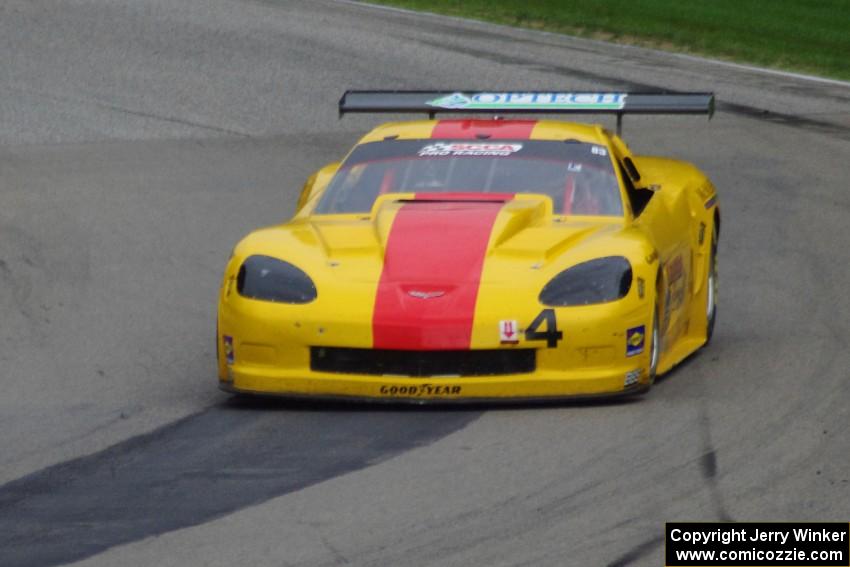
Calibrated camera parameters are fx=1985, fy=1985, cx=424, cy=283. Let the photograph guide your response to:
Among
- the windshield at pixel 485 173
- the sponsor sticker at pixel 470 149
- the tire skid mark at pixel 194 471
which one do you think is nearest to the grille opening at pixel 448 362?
the tire skid mark at pixel 194 471

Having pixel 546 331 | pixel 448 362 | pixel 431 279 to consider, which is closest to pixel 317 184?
pixel 431 279

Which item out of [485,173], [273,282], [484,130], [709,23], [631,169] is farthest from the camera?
[709,23]

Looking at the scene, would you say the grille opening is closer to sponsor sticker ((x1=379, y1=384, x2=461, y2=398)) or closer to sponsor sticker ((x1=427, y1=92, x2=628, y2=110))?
sponsor sticker ((x1=379, y1=384, x2=461, y2=398))

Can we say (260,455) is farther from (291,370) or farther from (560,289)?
(560,289)

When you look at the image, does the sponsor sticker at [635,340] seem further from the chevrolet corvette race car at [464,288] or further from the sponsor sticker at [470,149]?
the sponsor sticker at [470,149]

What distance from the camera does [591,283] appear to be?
26.2ft

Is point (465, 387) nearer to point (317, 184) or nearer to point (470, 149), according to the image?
point (470, 149)

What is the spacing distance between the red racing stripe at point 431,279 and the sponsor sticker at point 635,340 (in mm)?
640

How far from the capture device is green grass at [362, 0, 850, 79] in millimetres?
21547

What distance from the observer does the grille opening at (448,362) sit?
7.83 m

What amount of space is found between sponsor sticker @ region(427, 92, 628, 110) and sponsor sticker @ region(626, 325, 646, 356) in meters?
2.31

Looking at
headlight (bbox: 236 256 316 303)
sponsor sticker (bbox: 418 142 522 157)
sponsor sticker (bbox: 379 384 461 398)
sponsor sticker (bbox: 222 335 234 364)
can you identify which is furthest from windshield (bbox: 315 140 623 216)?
sponsor sticker (bbox: 379 384 461 398)

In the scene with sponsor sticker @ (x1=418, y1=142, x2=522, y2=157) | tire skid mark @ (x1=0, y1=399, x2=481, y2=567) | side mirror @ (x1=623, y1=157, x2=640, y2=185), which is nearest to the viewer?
tire skid mark @ (x1=0, y1=399, x2=481, y2=567)

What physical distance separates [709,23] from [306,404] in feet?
52.8
